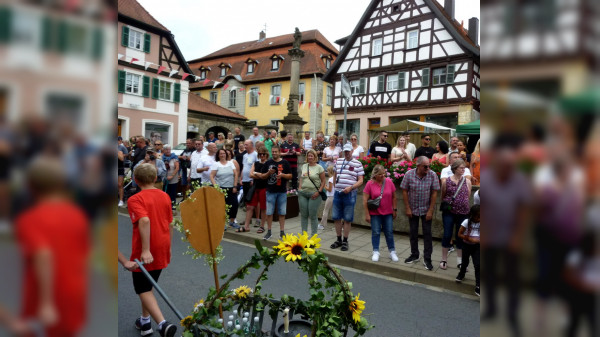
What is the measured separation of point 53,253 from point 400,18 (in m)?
23.9

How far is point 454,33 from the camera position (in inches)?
765

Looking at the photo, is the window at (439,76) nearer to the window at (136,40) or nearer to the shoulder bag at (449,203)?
the window at (136,40)

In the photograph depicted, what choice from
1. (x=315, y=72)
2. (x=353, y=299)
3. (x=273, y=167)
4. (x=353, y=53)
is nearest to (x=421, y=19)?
(x=353, y=53)

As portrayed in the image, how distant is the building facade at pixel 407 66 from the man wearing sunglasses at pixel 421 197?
14716 mm

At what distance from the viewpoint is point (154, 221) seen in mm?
3195

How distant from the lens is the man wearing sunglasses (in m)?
5.61

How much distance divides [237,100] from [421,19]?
807 inches

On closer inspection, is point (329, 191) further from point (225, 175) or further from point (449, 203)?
point (449, 203)

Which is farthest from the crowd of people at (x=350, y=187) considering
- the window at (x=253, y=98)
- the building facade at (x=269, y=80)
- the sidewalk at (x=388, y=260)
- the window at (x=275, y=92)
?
the window at (x=253, y=98)

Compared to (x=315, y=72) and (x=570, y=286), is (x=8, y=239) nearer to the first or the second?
(x=570, y=286)

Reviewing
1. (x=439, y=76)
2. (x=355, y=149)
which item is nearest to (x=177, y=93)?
(x=439, y=76)

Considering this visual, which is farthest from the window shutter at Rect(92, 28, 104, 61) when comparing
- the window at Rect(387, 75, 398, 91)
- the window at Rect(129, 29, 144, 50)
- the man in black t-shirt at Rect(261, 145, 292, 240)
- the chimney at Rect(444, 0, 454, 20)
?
the chimney at Rect(444, 0, 454, 20)

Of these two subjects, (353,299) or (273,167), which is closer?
(353,299)

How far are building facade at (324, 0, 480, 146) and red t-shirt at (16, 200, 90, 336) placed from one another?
20.3 meters
